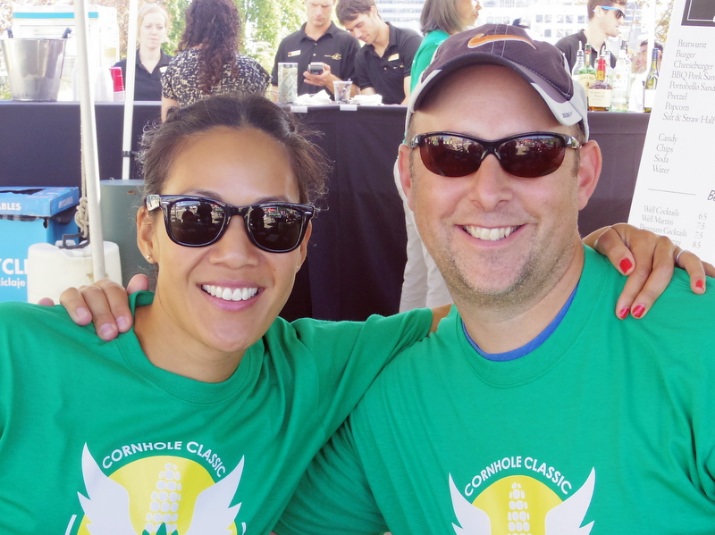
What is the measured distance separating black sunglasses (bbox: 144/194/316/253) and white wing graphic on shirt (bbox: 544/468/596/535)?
2.50ft

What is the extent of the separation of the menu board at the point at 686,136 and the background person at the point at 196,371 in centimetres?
213

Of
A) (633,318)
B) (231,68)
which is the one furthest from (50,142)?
(633,318)

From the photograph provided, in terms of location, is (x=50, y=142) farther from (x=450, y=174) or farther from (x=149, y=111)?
(x=450, y=174)

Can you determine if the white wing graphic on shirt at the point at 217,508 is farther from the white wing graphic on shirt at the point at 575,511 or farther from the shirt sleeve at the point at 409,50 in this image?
the shirt sleeve at the point at 409,50

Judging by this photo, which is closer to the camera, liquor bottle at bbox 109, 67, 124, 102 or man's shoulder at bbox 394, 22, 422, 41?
liquor bottle at bbox 109, 67, 124, 102

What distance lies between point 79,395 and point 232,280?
38 cm

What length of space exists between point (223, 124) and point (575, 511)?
43.3 inches

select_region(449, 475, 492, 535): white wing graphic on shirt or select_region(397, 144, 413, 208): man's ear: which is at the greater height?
select_region(397, 144, 413, 208): man's ear

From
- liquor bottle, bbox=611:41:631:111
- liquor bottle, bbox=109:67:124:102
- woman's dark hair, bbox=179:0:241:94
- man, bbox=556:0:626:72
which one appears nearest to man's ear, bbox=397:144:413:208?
woman's dark hair, bbox=179:0:241:94

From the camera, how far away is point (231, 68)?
436cm

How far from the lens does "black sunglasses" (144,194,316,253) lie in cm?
159

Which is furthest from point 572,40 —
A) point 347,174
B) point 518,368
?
point 518,368

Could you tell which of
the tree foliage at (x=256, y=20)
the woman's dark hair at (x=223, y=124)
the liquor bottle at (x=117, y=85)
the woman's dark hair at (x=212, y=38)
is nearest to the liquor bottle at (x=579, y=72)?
the woman's dark hair at (x=212, y=38)

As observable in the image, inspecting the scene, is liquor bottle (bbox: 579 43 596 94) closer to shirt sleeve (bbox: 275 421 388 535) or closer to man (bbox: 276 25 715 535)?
man (bbox: 276 25 715 535)
